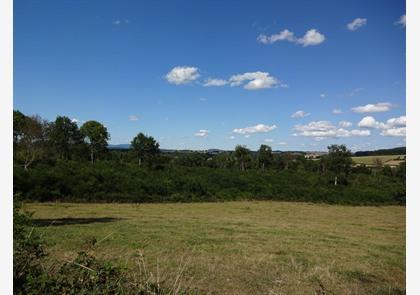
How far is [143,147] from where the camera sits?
4506 centimetres

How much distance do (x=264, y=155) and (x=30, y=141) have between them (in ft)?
116

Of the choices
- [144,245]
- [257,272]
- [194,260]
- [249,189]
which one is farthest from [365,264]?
[249,189]

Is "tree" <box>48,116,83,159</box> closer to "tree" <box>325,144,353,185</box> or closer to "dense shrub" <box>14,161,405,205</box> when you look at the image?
"dense shrub" <box>14,161,405,205</box>

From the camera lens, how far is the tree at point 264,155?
55.3 meters

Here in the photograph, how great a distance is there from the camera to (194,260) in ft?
30.8

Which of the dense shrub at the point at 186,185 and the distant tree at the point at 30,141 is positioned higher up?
the distant tree at the point at 30,141

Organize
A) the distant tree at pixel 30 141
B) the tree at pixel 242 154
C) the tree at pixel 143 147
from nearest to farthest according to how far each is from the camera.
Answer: the distant tree at pixel 30 141 < the tree at pixel 143 147 < the tree at pixel 242 154

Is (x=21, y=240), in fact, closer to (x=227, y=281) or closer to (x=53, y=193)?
(x=227, y=281)

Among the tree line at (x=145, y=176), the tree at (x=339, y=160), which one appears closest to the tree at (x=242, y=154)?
the tree line at (x=145, y=176)

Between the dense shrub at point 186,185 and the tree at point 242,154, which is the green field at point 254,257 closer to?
the dense shrub at point 186,185

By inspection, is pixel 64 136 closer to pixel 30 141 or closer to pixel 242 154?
pixel 30 141
